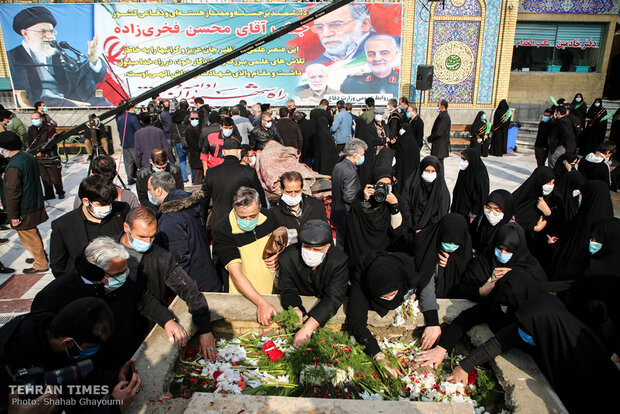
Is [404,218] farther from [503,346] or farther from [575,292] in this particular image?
[503,346]

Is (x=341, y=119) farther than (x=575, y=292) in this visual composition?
Yes

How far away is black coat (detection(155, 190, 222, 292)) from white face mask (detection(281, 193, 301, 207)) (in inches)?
28.3

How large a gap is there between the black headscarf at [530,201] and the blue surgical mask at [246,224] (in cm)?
292

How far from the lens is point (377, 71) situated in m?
13.9

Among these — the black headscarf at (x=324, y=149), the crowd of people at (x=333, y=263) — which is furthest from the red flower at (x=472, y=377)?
the black headscarf at (x=324, y=149)

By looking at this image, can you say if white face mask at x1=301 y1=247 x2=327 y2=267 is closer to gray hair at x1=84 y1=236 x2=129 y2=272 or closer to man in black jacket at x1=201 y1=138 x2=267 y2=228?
gray hair at x1=84 y1=236 x2=129 y2=272

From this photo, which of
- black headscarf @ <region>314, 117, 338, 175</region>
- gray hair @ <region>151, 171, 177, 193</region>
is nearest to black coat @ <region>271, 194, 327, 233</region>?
gray hair @ <region>151, 171, 177, 193</region>

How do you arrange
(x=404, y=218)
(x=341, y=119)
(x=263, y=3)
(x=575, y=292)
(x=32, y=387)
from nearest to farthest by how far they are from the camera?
(x=32, y=387), (x=575, y=292), (x=404, y=218), (x=341, y=119), (x=263, y=3)

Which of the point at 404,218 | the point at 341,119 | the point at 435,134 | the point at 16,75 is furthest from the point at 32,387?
the point at 16,75

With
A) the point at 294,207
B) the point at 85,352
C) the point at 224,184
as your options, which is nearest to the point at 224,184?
the point at 224,184

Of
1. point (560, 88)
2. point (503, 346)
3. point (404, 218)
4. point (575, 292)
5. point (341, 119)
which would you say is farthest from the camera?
point (560, 88)

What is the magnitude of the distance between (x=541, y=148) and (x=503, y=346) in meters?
8.21

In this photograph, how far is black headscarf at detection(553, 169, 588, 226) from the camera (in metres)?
4.40

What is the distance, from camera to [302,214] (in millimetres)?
3500
